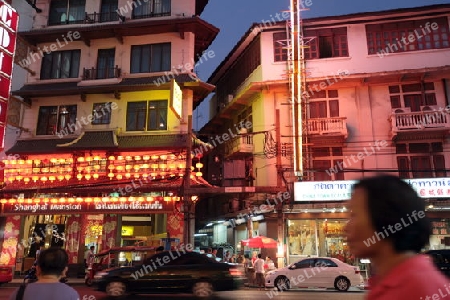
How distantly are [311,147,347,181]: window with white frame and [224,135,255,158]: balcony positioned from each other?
422cm

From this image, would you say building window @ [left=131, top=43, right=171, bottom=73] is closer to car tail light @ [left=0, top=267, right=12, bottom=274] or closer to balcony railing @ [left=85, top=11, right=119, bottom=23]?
balcony railing @ [left=85, top=11, right=119, bottom=23]

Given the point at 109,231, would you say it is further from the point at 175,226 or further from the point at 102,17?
the point at 102,17

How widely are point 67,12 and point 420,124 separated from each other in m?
23.9

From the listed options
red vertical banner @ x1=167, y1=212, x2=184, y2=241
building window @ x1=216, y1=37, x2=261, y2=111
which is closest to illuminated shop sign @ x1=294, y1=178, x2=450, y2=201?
red vertical banner @ x1=167, y1=212, x2=184, y2=241

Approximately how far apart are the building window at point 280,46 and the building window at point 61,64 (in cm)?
1306

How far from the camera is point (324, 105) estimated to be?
83.5 ft

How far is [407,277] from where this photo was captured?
1588 millimetres

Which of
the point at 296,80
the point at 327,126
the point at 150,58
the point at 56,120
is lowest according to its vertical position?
the point at 327,126

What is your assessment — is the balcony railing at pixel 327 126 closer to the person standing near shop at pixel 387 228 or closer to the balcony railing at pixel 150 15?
the balcony railing at pixel 150 15

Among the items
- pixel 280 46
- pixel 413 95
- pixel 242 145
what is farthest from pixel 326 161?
pixel 280 46

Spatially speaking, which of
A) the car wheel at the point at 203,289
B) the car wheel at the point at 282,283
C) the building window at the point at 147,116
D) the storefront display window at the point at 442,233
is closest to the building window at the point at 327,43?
the building window at the point at 147,116

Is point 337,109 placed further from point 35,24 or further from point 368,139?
point 35,24

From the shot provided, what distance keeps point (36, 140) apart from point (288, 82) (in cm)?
1627

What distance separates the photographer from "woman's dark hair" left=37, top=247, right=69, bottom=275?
3738 millimetres
